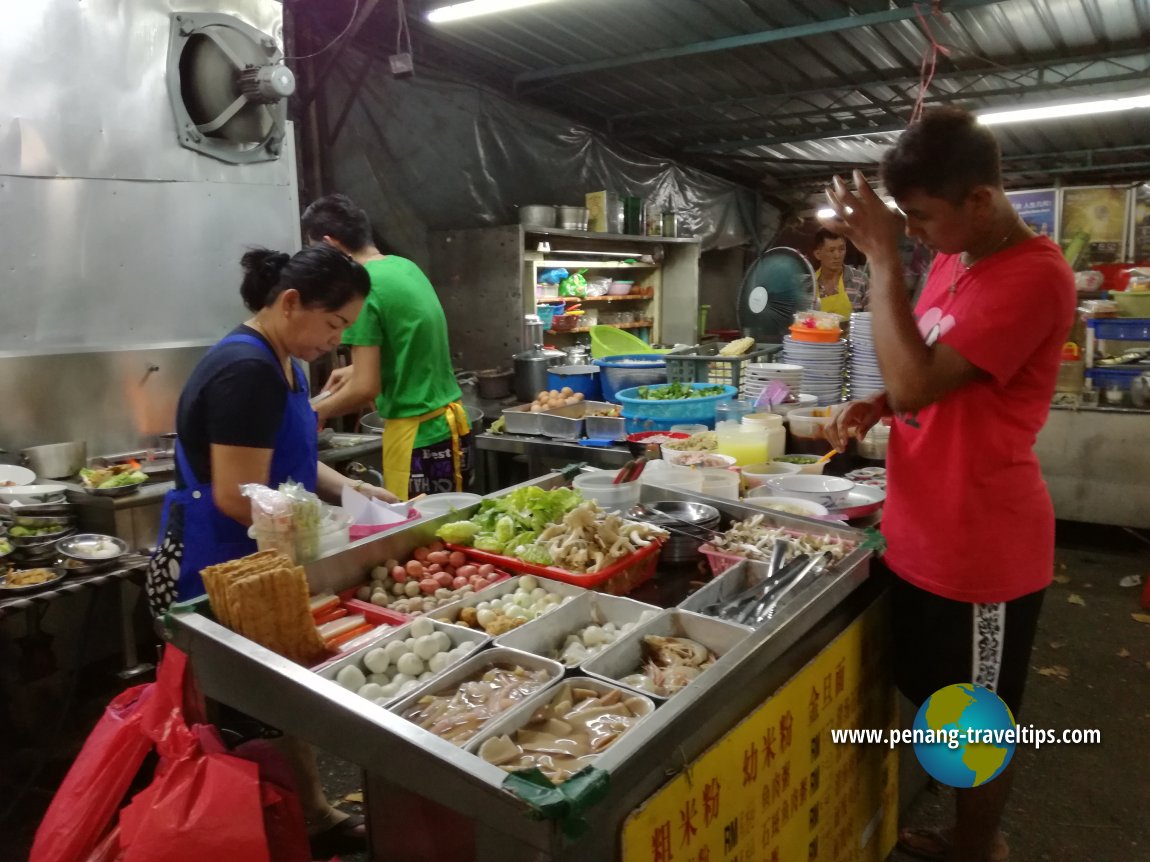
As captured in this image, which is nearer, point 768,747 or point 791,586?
point 768,747

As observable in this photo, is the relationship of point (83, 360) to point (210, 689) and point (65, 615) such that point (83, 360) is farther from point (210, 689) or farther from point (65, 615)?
point (210, 689)

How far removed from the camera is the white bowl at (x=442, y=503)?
7.99ft

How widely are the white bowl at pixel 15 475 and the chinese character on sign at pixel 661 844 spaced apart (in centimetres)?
310

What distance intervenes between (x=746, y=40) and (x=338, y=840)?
231 inches

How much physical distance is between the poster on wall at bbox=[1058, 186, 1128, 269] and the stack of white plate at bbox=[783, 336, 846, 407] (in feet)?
17.4

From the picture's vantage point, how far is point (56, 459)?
11.6 feet

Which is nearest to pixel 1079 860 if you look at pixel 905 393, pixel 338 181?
pixel 905 393

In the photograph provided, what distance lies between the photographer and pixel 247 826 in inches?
59.4

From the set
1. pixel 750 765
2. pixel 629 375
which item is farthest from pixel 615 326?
pixel 750 765

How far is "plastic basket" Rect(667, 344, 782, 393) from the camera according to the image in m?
4.11

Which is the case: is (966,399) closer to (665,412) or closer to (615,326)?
(665,412)

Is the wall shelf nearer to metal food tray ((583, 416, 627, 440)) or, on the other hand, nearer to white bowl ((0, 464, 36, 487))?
metal food tray ((583, 416, 627, 440))

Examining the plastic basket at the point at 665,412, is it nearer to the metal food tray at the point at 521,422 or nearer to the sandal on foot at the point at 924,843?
the metal food tray at the point at 521,422

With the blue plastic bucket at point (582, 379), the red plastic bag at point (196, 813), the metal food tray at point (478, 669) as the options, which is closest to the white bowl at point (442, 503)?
the metal food tray at point (478, 669)
